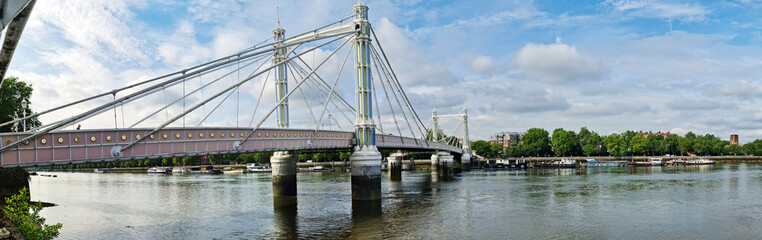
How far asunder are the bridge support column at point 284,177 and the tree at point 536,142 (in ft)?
374

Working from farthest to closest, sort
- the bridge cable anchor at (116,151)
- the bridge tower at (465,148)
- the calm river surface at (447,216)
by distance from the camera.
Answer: the bridge tower at (465,148)
the calm river surface at (447,216)
the bridge cable anchor at (116,151)

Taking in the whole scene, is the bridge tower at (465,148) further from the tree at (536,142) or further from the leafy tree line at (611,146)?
the tree at (536,142)

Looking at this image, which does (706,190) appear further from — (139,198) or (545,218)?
(139,198)

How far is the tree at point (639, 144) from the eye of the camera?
134 m

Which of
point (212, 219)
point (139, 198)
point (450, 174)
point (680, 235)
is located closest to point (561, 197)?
point (680, 235)

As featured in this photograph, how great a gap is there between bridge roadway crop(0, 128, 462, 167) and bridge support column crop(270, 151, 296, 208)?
244 inches

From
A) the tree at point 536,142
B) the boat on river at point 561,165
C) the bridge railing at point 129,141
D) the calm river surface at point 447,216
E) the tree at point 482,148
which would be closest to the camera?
the bridge railing at point 129,141

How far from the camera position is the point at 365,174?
35969mm

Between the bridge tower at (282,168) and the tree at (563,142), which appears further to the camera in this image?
the tree at (563,142)

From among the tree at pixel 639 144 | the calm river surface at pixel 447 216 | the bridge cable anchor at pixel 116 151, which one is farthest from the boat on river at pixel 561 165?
the bridge cable anchor at pixel 116 151

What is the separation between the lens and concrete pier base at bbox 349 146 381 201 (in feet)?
117

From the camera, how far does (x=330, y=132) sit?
36.3 m

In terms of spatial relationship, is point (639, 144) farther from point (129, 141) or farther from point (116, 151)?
point (116, 151)

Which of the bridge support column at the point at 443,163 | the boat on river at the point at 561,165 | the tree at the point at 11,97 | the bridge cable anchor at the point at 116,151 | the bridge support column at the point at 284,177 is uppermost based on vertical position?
the tree at the point at 11,97
